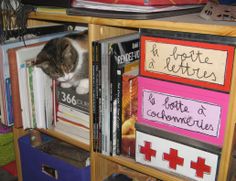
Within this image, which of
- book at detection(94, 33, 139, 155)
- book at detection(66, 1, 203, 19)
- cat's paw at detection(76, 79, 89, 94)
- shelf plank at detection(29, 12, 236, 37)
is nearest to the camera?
shelf plank at detection(29, 12, 236, 37)

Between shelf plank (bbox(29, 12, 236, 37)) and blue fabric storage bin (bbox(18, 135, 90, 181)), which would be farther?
blue fabric storage bin (bbox(18, 135, 90, 181))

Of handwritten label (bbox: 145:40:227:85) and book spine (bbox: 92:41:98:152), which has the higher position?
handwritten label (bbox: 145:40:227:85)

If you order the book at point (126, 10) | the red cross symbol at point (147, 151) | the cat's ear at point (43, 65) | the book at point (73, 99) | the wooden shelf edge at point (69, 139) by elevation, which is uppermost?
the book at point (126, 10)

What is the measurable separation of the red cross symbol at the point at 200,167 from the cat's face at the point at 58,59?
0.49 metres

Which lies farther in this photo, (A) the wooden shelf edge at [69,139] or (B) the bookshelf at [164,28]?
(A) the wooden shelf edge at [69,139]

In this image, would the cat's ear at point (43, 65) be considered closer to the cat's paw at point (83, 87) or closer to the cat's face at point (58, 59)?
the cat's face at point (58, 59)

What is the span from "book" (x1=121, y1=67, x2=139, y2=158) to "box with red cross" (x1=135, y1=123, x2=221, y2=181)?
0.16 ft

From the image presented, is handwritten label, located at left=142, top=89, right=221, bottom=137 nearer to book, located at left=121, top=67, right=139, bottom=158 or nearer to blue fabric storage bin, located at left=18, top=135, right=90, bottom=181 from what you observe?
book, located at left=121, top=67, right=139, bottom=158

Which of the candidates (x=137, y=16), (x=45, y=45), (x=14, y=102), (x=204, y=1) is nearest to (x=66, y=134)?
(x=14, y=102)

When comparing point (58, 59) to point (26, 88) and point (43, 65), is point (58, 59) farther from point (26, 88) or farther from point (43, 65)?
point (26, 88)

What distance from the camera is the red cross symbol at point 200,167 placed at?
0.76 m

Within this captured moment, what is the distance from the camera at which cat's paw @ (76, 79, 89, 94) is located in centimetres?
101

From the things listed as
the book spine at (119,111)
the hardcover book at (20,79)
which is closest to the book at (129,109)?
the book spine at (119,111)

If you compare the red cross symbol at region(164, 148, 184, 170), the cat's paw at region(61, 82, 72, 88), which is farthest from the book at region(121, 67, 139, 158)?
the cat's paw at region(61, 82, 72, 88)
